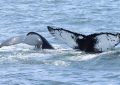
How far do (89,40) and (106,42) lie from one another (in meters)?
0.54

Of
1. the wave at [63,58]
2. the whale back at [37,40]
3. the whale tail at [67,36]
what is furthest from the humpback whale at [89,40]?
the whale back at [37,40]

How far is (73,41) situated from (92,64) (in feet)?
4.33

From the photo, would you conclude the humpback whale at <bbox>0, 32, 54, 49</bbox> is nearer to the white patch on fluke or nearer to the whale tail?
the whale tail

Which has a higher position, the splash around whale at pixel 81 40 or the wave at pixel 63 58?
the splash around whale at pixel 81 40

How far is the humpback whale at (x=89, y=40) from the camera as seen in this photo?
58.8 feet

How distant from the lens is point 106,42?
59.3 feet

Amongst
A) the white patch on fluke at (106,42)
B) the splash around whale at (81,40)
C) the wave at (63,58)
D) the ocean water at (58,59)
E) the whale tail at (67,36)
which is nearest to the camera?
the ocean water at (58,59)

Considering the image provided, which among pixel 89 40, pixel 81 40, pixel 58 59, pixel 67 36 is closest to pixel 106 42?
pixel 89 40

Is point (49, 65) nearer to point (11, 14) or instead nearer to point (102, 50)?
point (102, 50)

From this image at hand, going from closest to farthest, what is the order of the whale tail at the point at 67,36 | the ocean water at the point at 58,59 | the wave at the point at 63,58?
1. the ocean water at the point at 58,59
2. the wave at the point at 63,58
3. the whale tail at the point at 67,36

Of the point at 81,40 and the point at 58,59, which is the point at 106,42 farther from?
the point at 58,59

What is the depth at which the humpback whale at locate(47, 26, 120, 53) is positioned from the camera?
1792 cm

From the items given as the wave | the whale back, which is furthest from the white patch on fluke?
the whale back

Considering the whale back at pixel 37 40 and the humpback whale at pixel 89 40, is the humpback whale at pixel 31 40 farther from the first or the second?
the humpback whale at pixel 89 40
